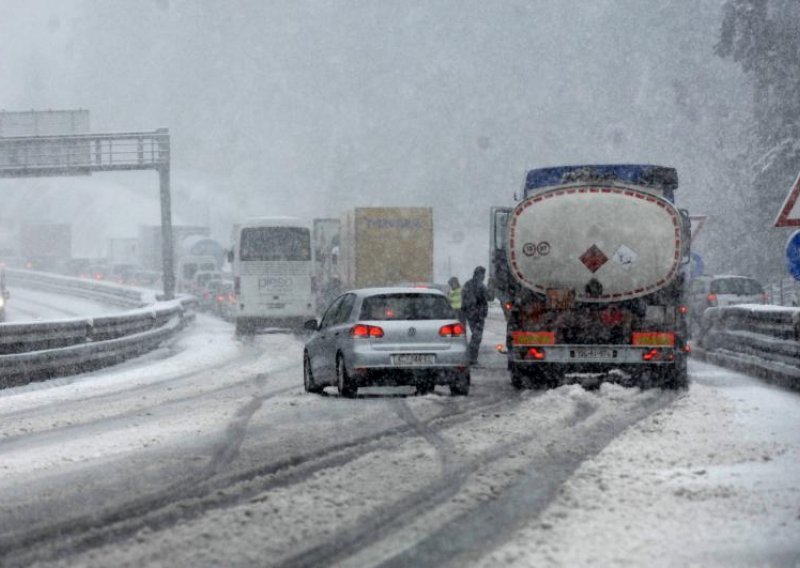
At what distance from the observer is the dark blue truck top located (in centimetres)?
1812

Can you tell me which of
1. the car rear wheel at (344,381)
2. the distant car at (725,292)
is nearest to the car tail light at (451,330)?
the car rear wheel at (344,381)

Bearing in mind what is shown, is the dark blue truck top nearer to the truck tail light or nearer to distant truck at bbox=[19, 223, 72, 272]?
the truck tail light

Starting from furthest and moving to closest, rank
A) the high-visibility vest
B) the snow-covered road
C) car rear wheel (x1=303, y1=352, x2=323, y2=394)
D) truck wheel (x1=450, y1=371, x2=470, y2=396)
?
the high-visibility vest
car rear wheel (x1=303, y1=352, x2=323, y2=394)
truck wheel (x1=450, y1=371, x2=470, y2=396)
the snow-covered road

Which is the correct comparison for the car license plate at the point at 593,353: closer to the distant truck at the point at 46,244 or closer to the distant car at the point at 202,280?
the distant car at the point at 202,280

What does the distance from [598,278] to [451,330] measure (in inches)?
86.0

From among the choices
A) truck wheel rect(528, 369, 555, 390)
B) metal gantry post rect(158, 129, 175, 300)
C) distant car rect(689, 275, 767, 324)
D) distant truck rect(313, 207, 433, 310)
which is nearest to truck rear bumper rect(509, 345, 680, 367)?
truck wheel rect(528, 369, 555, 390)

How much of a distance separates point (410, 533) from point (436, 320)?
350 inches

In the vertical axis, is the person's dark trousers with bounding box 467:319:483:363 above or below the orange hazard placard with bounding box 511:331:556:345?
below

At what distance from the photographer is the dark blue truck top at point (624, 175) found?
18.1m

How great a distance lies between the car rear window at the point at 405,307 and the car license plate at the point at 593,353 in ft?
5.87

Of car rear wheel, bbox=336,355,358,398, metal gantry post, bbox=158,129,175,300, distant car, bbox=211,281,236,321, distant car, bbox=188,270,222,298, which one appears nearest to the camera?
car rear wheel, bbox=336,355,358,398

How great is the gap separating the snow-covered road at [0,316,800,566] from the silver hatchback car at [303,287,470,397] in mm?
356

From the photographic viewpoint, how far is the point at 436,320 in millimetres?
15602

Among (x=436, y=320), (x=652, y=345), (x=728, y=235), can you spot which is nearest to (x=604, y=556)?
(x=436, y=320)
